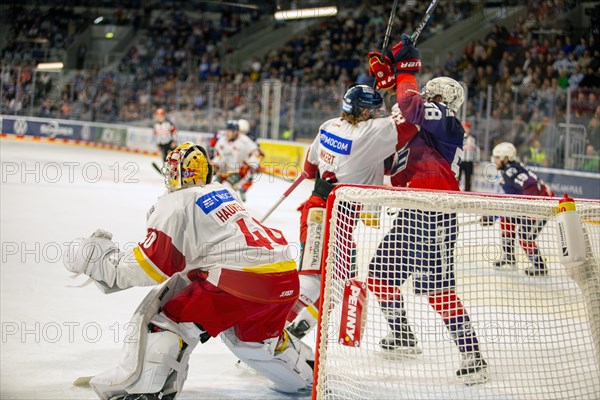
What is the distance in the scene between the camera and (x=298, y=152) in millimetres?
14398

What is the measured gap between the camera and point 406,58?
3965mm

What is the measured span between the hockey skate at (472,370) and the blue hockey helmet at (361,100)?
3.95ft

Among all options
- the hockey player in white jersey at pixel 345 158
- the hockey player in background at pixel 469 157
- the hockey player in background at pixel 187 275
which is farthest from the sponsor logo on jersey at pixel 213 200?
the hockey player in background at pixel 469 157

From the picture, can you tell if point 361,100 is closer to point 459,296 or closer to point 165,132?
point 459,296

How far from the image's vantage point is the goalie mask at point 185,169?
10.4ft

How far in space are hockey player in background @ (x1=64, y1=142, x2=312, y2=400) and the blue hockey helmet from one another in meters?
0.91

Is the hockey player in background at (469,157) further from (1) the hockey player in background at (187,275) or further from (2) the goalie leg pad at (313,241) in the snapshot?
(1) the hockey player in background at (187,275)

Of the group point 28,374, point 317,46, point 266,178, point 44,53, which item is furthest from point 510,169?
point 44,53

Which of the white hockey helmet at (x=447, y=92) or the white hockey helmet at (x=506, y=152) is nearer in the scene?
the white hockey helmet at (x=447, y=92)

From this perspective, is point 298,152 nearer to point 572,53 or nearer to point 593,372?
point 572,53

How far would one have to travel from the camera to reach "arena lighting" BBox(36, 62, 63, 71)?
18.0 metres

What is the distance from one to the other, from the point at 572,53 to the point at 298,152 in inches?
185

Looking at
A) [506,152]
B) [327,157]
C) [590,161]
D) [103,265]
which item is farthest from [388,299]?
[590,161]

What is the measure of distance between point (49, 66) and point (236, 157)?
10.5 metres
